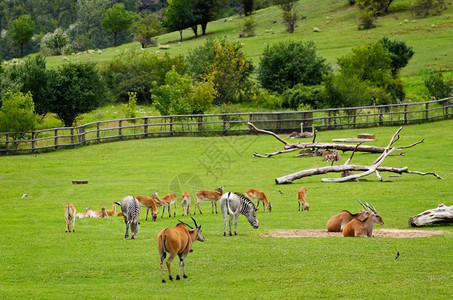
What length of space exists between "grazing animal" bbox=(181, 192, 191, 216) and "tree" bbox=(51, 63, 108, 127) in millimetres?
34025

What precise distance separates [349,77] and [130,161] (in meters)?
22.0

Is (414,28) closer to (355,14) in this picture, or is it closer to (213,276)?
(355,14)

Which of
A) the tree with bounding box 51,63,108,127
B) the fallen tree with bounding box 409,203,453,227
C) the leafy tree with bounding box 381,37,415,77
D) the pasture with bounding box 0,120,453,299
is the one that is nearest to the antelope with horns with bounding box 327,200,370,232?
the pasture with bounding box 0,120,453,299

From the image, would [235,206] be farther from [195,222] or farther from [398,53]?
[398,53]

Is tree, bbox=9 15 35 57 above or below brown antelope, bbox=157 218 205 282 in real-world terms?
above

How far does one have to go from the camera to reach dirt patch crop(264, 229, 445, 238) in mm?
18891

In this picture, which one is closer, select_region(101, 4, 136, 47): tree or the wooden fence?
the wooden fence

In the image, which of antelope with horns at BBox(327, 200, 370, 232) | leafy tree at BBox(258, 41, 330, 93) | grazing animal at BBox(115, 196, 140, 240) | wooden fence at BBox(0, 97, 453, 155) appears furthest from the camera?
leafy tree at BBox(258, 41, 330, 93)

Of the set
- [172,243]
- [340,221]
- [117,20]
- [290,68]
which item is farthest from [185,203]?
[117,20]

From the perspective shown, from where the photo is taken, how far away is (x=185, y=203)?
2295cm

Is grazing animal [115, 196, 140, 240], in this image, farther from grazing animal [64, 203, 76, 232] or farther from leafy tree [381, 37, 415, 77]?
leafy tree [381, 37, 415, 77]

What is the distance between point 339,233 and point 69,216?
302 inches

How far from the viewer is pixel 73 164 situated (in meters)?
37.8

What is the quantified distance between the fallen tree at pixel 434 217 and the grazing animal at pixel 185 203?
23.0 feet
